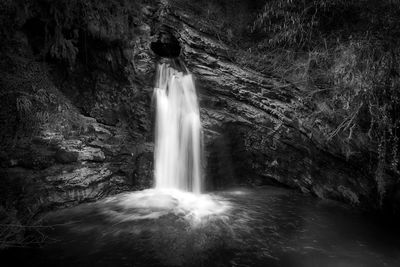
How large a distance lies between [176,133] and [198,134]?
650 mm

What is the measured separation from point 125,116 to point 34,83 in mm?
2164

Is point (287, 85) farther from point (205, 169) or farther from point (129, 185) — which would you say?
point (129, 185)

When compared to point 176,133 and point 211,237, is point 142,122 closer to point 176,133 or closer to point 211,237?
point 176,133

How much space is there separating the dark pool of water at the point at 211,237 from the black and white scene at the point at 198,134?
0.11 ft

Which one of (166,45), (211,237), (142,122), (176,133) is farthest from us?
(166,45)

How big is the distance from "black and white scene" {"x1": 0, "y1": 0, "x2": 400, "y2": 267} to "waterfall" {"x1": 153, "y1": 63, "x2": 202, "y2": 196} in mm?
32

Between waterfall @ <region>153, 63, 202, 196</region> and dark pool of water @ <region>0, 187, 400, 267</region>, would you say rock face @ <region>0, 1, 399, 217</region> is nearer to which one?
waterfall @ <region>153, 63, 202, 196</region>

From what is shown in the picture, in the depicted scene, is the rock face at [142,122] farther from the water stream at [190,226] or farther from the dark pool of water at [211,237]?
the dark pool of water at [211,237]

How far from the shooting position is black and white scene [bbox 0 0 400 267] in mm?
4398

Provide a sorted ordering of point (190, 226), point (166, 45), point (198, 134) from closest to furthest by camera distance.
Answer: point (190, 226), point (198, 134), point (166, 45)

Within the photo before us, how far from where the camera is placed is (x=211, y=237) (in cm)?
458

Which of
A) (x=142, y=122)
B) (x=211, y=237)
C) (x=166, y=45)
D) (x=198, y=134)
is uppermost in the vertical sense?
(x=166, y=45)

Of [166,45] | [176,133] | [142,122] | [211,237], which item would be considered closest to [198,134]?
[176,133]

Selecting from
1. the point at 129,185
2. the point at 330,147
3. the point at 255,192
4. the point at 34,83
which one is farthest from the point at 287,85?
the point at 34,83
